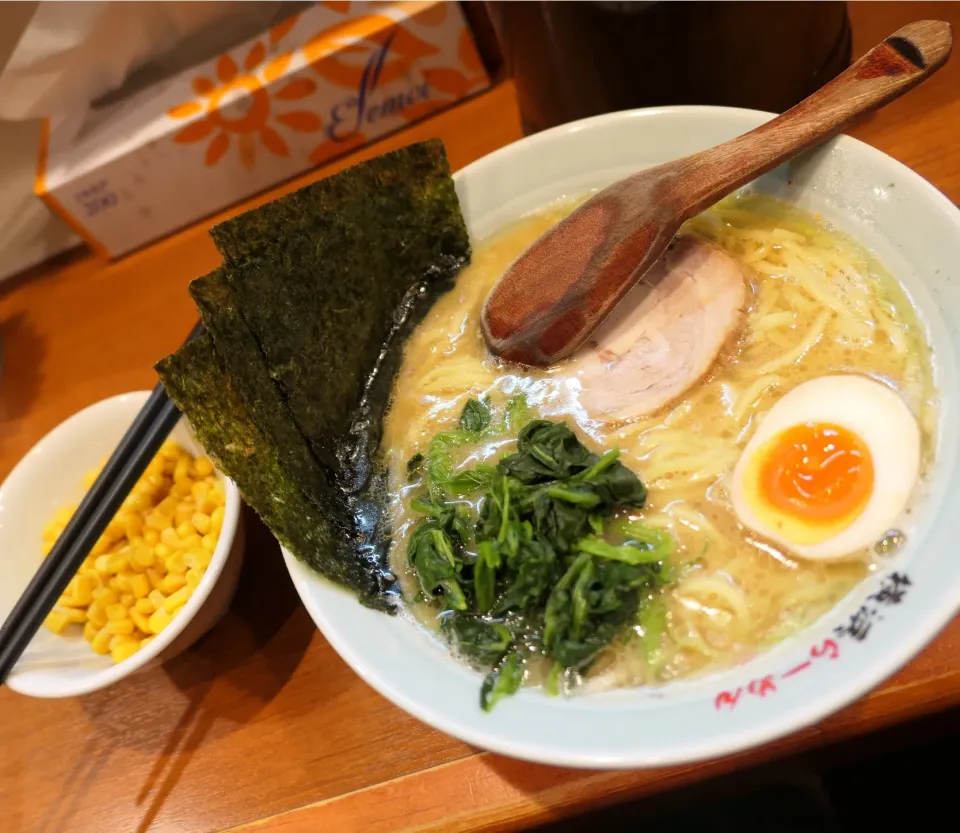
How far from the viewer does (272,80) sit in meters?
1.59

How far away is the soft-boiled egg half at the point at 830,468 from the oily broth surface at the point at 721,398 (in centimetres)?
2

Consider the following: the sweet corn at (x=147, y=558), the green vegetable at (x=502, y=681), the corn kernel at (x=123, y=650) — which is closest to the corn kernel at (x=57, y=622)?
the sweet corn at (x=147, y=558)

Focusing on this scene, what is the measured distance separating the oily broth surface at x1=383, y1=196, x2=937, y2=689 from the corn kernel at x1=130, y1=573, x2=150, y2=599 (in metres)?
0.42

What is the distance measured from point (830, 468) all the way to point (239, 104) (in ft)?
4.33

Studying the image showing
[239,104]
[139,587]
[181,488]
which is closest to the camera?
[139,587]

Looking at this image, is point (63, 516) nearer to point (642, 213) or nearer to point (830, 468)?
point (642, 213)

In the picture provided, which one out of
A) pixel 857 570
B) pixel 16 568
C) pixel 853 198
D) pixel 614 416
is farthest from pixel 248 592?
pixel 853 198

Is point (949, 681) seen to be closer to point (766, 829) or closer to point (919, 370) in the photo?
point (919, 370)

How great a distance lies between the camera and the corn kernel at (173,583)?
48.9 inches

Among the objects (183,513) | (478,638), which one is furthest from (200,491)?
(478,638)

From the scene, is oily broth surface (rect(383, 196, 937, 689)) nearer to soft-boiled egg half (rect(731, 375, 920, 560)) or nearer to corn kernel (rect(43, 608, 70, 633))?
soft-boiled egg half (rect(731, 375, 920, 560))

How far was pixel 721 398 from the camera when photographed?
3.79ft

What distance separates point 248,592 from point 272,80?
102 cm

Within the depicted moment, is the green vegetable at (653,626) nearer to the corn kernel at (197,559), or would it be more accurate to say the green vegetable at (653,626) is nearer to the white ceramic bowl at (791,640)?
the white ceramic bowl at (791,640)
